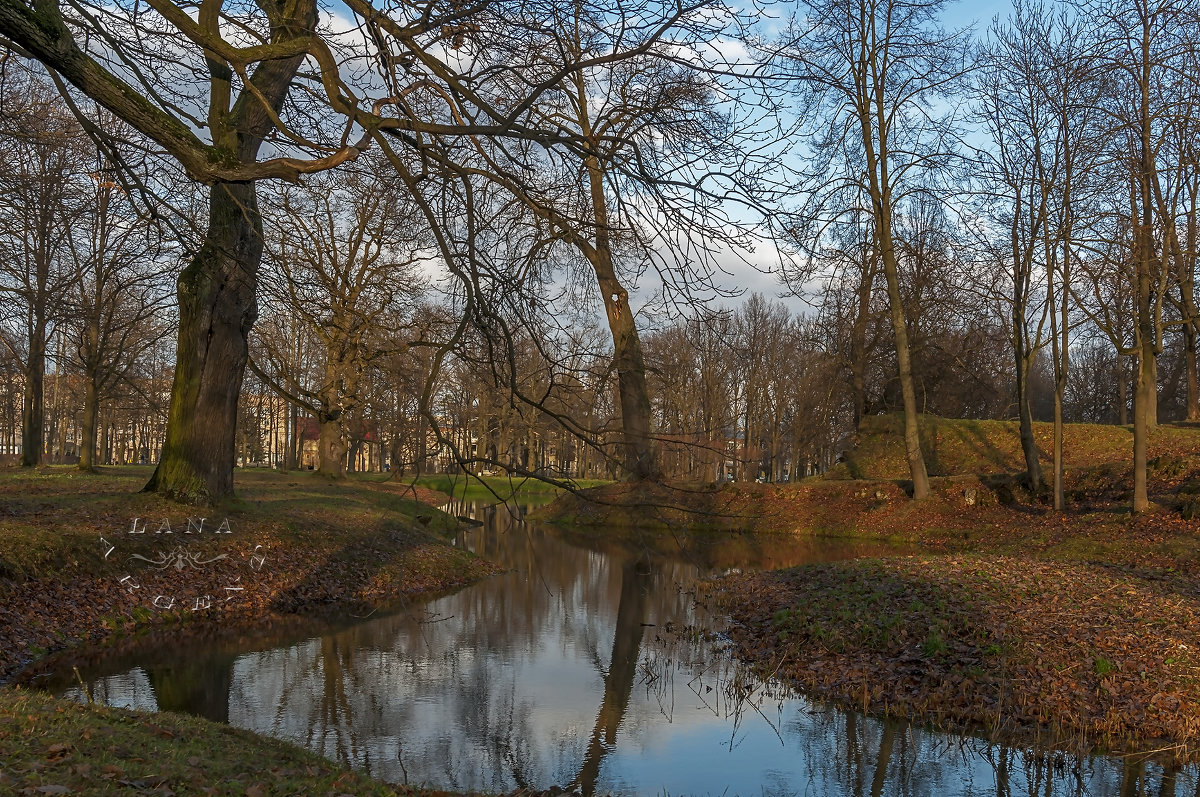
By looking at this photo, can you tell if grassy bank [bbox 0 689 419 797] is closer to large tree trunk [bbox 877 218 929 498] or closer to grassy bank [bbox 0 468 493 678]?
grassy bank [bbox 0 468 493 678]

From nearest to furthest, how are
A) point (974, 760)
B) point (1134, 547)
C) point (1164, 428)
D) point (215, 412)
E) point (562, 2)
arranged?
point (562, 2), point (974, 760), point (215, 412), point (1134, 547), point (1164, 428)

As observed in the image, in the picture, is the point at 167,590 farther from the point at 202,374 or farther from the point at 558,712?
the point at 558,712

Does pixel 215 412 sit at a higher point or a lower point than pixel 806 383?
lower

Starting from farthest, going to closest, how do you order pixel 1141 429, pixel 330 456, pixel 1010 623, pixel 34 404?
pixel 330 456, pixel 34 404, pixel 1141 429, pixel 1010 623

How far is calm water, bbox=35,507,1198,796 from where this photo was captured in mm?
7070

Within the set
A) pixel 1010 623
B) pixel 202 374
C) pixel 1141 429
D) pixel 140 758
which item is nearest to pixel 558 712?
pixel 140 758

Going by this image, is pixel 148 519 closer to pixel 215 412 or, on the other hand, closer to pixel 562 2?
pixel 215 412

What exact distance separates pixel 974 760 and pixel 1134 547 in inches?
431

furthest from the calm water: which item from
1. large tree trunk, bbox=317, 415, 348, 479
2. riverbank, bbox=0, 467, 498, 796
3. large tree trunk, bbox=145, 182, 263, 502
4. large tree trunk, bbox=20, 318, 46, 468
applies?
large tree trunk, bbox=317, 415, 348, 479

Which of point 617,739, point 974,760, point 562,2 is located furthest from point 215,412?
point 974,760

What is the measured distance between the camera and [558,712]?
8.98 meters

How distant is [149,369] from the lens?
3634 centimetres

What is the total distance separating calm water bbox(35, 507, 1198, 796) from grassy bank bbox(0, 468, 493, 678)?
840 millimetres

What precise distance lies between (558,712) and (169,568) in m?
6.85
